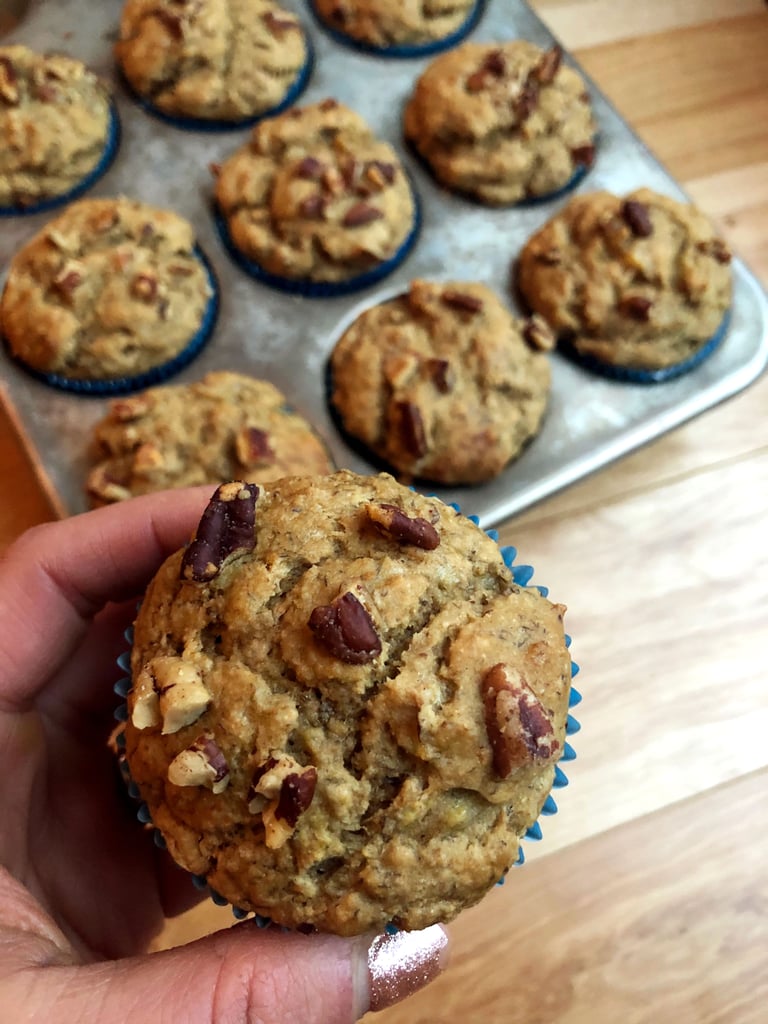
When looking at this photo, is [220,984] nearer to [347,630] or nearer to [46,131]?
[347,630]

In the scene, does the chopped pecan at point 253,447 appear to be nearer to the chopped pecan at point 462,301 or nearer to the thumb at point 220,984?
the chopped pecan at point 462,301

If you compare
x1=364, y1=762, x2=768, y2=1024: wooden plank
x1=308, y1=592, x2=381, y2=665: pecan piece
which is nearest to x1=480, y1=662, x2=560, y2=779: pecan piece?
x1=308, y1=592, x2=381, y2=665: pecan piece

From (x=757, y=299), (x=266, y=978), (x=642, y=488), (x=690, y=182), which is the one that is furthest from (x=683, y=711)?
(x=690, y=182)

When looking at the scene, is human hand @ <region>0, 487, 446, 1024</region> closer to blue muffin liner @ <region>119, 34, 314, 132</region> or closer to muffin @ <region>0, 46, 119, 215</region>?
muffin @ <region>0, 46, 119, 215</region>

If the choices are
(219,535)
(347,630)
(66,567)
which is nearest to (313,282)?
(66,567)

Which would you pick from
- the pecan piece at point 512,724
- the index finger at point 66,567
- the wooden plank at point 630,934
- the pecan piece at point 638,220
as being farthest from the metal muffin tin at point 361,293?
the pecan piece at point 512,724

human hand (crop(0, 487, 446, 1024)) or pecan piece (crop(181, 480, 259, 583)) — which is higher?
pecan piece (crop(181, 480, 259, 583))
